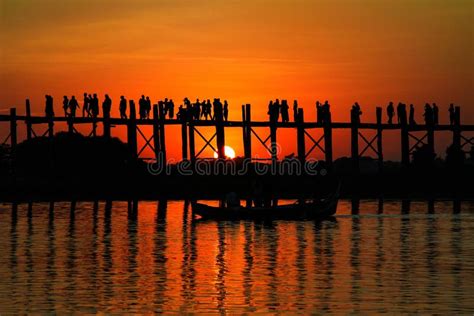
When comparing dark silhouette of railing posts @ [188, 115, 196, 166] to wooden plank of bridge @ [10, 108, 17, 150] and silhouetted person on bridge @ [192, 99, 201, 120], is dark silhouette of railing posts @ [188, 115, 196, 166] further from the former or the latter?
A: wooden plank of bridge @ [10, 108, 17, 150]

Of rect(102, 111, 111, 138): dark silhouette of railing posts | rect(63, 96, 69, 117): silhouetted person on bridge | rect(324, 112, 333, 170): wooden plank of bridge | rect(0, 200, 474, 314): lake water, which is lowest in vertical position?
rect(0, 200, 474, 314): lake water

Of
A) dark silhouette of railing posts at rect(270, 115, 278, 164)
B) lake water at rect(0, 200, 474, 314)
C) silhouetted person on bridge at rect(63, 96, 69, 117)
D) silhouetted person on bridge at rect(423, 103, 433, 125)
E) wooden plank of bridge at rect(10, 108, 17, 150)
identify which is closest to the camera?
lake water at rect(0, 200, 474, 314)

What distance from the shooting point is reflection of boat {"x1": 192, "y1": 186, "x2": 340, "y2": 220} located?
44.7m

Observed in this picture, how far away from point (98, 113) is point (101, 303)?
36644 mm

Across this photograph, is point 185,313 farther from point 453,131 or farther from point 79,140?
point 79,140

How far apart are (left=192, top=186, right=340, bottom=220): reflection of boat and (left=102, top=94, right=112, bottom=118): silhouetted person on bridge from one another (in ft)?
44.2

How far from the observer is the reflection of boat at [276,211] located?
147 ft

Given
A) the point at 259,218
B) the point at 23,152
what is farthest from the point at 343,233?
the point at 23,152

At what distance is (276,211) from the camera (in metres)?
44.8

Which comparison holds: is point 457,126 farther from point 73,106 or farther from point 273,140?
point 73,106

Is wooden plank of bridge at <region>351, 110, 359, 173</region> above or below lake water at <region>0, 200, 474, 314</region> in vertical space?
above

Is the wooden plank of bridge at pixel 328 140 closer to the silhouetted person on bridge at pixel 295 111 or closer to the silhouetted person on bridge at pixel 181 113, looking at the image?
the silhouetted person on bridge at pixel 295 111

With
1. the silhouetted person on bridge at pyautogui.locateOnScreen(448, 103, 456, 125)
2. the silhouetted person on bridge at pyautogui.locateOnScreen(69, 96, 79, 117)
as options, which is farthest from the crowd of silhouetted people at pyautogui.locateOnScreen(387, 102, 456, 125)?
the silhouetted person on bridge at pyautogui.locateOnScreen(69, 96, 79, 117)

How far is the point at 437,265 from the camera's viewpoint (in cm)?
3088
